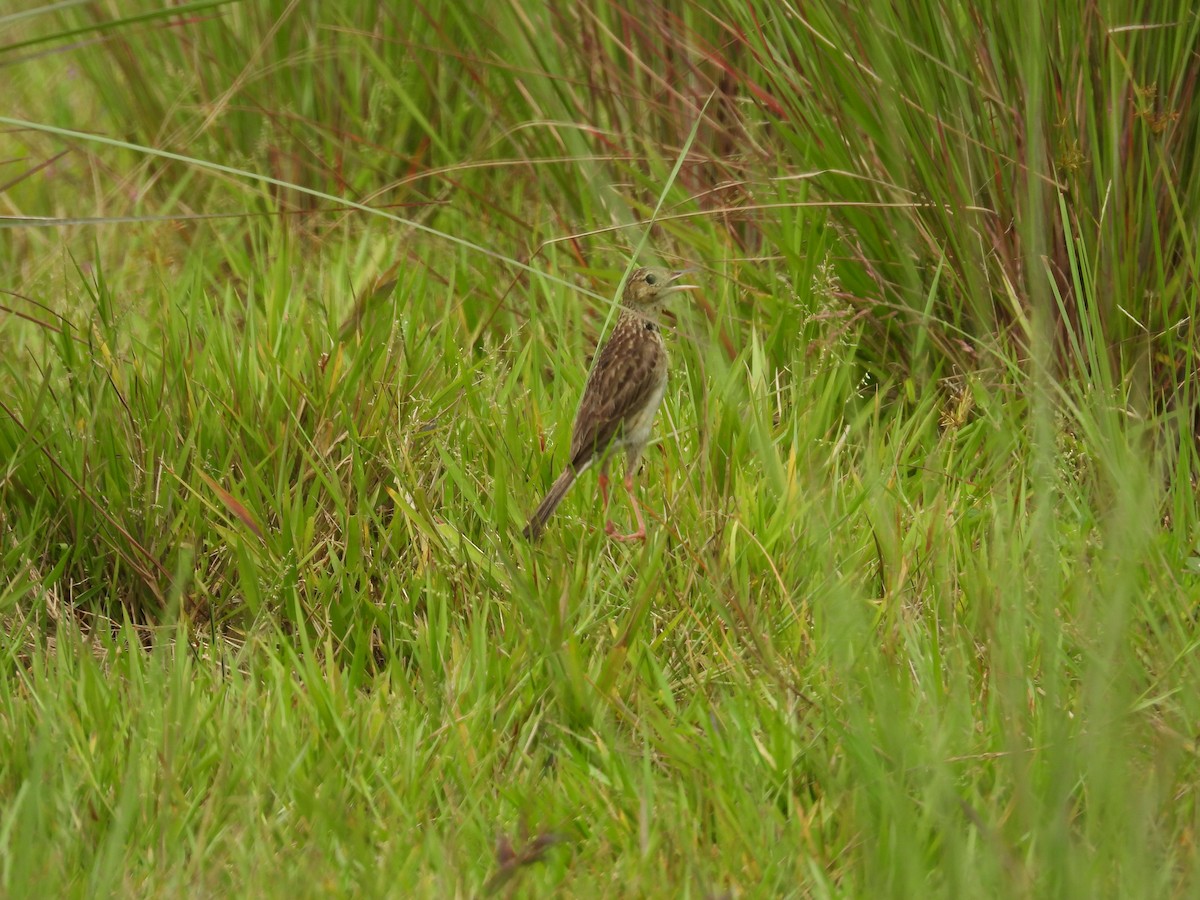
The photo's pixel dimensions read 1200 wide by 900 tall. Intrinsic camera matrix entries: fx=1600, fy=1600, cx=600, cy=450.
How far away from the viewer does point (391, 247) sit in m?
5.23

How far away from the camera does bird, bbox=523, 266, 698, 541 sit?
3.69 m

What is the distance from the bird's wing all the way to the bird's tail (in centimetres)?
7

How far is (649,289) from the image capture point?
4445 mm

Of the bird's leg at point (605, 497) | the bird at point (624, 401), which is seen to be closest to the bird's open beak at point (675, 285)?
the bird at point (624, 401)

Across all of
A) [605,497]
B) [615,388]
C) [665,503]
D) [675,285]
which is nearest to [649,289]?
[675,285]

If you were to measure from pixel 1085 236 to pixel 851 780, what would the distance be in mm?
1745

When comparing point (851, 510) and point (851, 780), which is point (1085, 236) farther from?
point (851, 780)

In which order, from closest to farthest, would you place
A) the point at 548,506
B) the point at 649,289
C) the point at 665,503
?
the point at 665,503 < the point at 548,506 < the point at 649,289

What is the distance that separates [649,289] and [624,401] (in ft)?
2.33

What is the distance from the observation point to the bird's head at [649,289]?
14.5ft

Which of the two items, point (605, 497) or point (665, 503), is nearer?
point (665, 503)

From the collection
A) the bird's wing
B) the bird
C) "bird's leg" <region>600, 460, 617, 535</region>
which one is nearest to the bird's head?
the bird

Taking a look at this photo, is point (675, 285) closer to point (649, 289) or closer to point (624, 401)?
point (649, 289)

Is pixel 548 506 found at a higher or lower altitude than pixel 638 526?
higher
